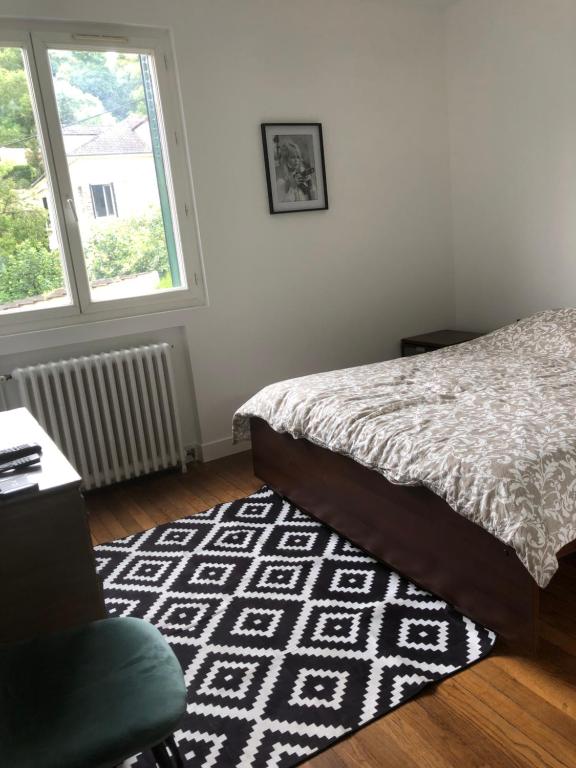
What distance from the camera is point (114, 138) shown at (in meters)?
3.29

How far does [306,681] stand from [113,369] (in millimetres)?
1978

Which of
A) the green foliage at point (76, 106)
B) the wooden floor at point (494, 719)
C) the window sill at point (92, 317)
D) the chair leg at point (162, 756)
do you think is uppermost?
the green foliage at point (76, 106)

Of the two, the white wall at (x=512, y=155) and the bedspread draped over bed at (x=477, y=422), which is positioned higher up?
the white wall at (x=512, y=155)

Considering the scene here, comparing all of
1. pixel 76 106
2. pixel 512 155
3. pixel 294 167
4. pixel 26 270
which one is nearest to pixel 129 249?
pixel 26 270

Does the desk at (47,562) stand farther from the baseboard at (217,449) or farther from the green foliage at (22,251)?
the baseboard at (217,449)

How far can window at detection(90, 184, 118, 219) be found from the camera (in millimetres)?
3289

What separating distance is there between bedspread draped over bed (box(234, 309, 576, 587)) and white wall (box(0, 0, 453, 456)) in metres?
0.76

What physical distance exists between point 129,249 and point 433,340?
6.34 ft

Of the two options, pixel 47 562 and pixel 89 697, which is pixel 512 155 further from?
pixel 89 697

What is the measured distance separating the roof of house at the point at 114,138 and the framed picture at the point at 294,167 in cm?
68

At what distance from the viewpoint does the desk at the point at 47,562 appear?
4.78 feet

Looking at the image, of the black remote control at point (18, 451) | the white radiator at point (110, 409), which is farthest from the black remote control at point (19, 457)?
the white radiator at point (110, 409)

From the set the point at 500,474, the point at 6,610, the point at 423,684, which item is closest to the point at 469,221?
the point at 500,474

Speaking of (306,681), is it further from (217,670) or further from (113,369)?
(113,369)
